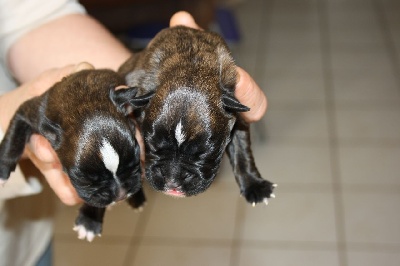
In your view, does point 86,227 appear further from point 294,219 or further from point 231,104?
point 294,219

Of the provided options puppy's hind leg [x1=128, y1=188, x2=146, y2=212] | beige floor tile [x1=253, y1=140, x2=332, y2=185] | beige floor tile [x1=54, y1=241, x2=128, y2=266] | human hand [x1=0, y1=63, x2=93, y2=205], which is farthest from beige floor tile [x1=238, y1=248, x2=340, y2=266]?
human hand [x1=0, y1=63, x2=93, y2=205]

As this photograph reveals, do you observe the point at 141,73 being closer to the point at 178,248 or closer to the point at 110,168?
the point at 110,168

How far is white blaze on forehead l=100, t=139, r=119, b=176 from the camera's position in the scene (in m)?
1.14

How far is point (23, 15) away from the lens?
1570mm

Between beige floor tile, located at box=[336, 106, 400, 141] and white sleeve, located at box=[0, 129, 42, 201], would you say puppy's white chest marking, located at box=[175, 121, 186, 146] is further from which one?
beige floor tile, located at box=[336, 106, 400, 141]

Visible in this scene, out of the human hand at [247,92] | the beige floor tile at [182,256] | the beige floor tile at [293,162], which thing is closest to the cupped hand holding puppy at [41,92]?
the human hand at [247,92]

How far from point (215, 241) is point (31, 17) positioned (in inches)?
77.0

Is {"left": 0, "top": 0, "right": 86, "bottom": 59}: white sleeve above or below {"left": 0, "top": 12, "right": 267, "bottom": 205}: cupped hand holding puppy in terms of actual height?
above

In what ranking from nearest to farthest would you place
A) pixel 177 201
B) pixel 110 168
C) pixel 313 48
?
pixel 110 168 < pixel 177 201 < pixel 313 48

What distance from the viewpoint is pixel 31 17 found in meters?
1.58

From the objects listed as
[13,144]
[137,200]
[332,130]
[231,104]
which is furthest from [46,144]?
[332,130]

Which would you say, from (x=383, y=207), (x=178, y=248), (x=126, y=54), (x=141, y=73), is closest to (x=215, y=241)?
(x=178, y=248)

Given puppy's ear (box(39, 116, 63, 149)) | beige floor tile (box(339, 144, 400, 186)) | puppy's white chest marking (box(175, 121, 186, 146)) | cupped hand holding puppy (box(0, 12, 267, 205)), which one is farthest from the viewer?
beige floor tile (box(339, 144, 400, 186))

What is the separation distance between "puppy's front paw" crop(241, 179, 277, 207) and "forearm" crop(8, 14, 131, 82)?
523mm
